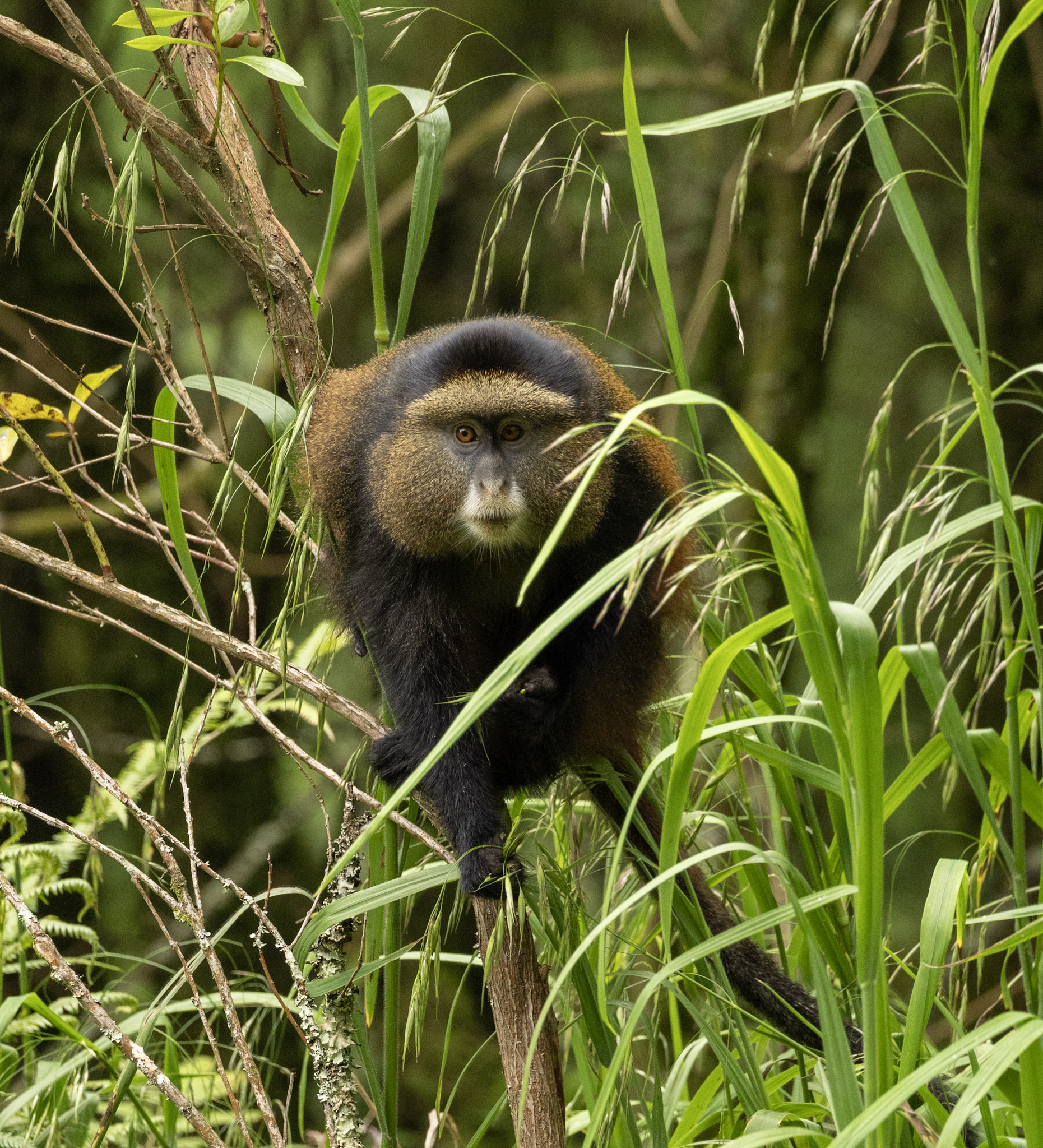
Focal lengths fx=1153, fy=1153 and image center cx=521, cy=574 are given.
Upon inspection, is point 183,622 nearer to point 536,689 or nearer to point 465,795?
point 465,795

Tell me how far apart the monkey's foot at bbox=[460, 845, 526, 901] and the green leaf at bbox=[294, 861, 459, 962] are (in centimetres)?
7

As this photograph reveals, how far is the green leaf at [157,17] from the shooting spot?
1482 millimetres

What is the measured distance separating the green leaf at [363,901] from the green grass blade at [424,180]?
2.53ft

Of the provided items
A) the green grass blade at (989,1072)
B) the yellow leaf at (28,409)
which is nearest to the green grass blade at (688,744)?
the green grass blade at (989,1072)

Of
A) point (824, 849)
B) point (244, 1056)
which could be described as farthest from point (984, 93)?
point (244, 1056)

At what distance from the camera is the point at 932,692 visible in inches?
45.0

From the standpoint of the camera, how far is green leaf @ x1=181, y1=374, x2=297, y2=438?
1738 millimetres

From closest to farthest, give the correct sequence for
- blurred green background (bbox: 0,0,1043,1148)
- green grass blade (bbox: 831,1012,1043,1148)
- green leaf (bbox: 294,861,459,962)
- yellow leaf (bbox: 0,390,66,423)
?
green grass blade (bbox: 831,1012,1043,1148) → green leaf (bbox: 294,861,459,962) → yellow leaf (bbox: 0,390,66,423) → blurred green background (bbox: 0,0,1043,1148)

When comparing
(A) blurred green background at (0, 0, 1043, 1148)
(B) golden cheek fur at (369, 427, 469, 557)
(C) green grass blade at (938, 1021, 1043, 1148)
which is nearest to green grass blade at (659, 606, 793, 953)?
(C) green grass blade at (938, 1021, 1043, 1148)

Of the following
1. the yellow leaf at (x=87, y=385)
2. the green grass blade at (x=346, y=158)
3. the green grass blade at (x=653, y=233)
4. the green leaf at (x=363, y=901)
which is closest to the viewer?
the green grass blade at (x=653, y=233)

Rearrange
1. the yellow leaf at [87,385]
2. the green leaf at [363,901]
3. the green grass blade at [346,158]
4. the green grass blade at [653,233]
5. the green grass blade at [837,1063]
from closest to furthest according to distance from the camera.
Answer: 1. the green grass blade at [837,1063]
2. the green grass blade at [653,233]
3. the green leaf at [363,901]
4. the green grass blade at [346,158]
5. the yellow leaf at [87,385]

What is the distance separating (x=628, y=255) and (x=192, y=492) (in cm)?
304

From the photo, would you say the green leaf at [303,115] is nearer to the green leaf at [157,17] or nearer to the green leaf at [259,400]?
the green leaf at [157,17]

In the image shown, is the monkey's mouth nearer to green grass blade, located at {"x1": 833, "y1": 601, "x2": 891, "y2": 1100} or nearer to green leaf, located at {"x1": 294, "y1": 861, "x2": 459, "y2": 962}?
green leaf, located at {"x1": 294, "y1": 861, "x2": 459, "y2": 962}
